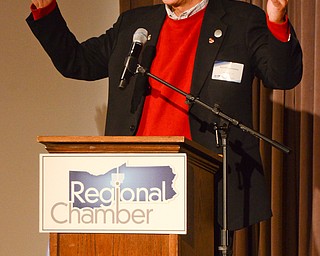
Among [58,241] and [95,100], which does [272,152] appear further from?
[58,241]

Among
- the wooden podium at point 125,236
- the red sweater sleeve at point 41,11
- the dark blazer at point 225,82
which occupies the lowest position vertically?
the wooden podium at point 125,236

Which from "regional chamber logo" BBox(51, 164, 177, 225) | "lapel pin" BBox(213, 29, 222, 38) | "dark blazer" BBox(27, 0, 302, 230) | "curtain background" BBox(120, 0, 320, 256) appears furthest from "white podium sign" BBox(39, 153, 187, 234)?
"curtain background" BBox(120, 0, 320, 256)

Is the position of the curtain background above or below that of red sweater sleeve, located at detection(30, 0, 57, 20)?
below

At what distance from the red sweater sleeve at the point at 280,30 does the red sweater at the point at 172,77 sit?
0.35m

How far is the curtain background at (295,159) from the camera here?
120 inches

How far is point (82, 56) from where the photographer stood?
8.60 feet

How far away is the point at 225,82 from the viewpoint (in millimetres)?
2318

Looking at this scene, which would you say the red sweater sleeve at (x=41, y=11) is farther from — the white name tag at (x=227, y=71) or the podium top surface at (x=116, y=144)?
the podium top surface at (x=116, y=144)

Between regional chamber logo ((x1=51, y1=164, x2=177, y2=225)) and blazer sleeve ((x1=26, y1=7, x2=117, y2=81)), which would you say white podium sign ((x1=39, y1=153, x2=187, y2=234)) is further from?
blazer sleeve ((x1=26, y1=7, x2=117, y2=81))

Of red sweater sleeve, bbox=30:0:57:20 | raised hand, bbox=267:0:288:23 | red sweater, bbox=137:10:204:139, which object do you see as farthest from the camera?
red sweater sleeve, bbox=30:0:57:20

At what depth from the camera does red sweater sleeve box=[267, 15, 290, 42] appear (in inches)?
82.2

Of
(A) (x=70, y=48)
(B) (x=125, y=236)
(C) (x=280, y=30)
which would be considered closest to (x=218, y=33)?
(C) (x=280, y=30)

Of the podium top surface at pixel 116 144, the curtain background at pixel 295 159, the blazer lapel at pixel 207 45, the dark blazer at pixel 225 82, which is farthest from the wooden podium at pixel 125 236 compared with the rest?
the curtain background at pixel 295 159

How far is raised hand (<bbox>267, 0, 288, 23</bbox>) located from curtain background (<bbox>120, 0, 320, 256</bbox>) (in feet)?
3.33
